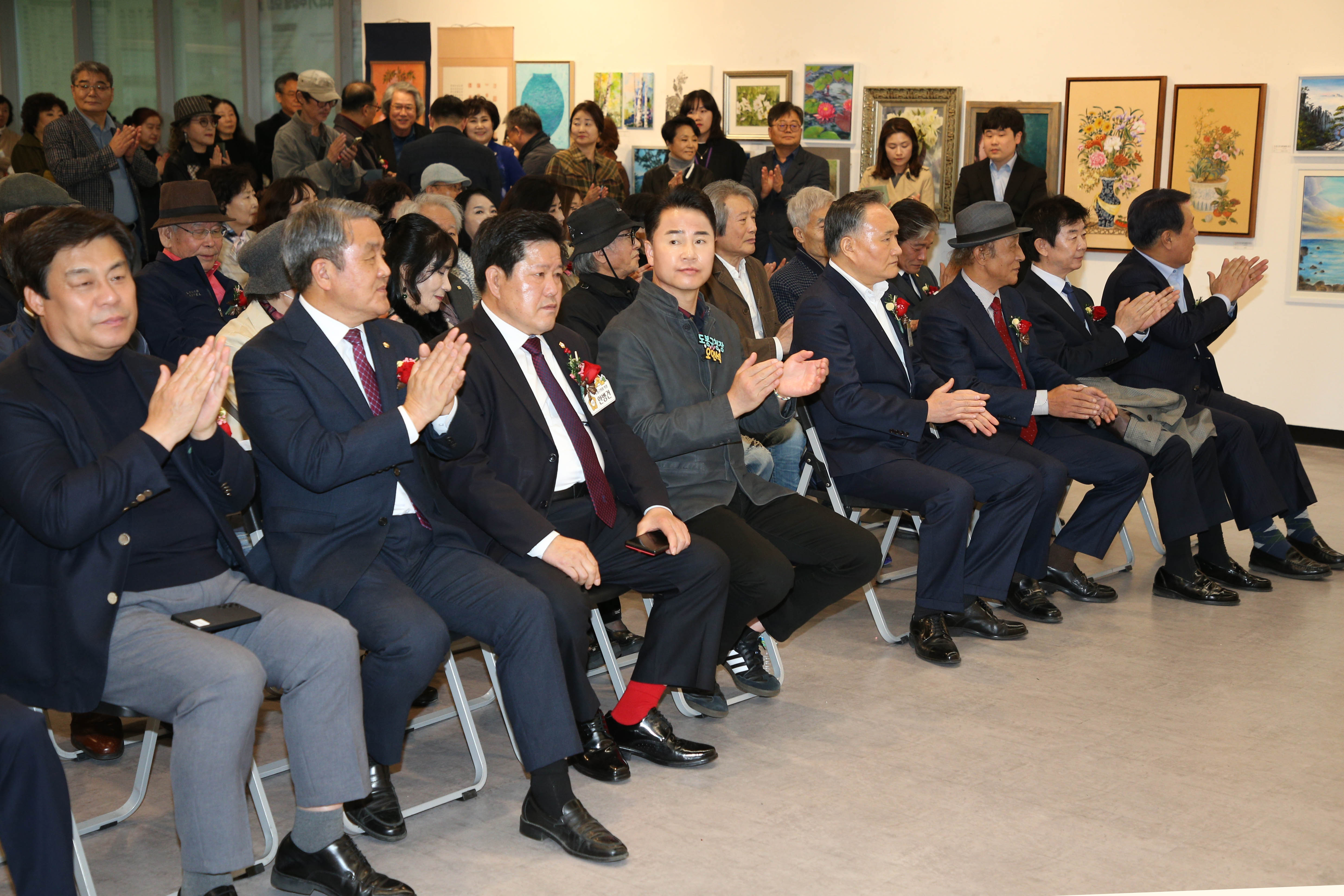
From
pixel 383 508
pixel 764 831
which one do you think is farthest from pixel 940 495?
pixel 383 508

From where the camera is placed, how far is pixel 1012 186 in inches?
338

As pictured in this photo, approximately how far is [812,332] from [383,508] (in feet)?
6.62

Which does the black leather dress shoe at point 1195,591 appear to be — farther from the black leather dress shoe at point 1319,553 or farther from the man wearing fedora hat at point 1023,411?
the black leather dress shoe at point 1319,553

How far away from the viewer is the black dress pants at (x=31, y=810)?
240 centimetres

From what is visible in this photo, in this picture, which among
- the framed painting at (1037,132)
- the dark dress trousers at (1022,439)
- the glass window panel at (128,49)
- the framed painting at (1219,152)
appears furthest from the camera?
the glass window panel at (128,49)

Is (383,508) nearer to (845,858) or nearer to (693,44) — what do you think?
(845,858)

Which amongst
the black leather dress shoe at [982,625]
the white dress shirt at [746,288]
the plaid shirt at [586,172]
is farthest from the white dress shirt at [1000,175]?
the black leather dress shoe at [982,625]

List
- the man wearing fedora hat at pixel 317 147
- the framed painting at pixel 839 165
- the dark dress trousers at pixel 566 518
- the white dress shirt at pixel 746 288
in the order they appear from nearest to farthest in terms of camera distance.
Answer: the dark dress trousers at pixel 566 518, the white dress shirt at pixel 746 288, the man wearing fedora hat at pixel 317 147, the framed painting at pixel 839 165

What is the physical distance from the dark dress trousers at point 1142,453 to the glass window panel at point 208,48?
9.95m

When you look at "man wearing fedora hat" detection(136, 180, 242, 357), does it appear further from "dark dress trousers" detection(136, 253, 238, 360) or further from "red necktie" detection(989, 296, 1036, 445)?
"red necktie" detection(989, 296, 1036, 445)

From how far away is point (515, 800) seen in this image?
3410 mm

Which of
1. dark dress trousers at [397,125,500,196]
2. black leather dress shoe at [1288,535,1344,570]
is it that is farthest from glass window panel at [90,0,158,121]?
black leather dress shoe at [1288,535,1344,570]

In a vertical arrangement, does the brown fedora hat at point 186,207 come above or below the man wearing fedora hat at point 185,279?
above

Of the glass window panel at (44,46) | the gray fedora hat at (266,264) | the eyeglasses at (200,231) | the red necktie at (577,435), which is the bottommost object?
the red necktie at (577,435)
